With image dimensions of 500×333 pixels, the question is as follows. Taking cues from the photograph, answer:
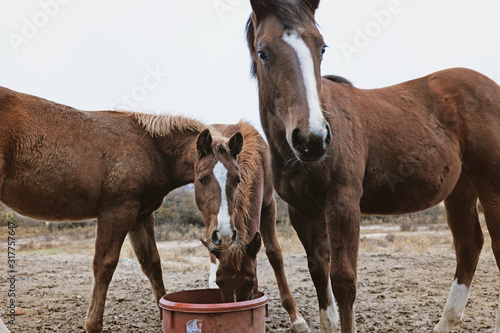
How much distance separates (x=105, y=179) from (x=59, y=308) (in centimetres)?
227

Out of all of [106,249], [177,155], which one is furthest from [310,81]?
[106,249]

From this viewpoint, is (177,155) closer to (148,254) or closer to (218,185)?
(218,185)

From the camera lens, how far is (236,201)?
12.9ft

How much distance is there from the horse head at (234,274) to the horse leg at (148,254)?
1607mm

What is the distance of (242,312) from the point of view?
10.3 feet

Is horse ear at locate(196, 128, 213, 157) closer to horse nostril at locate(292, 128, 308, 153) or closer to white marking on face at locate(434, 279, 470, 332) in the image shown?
horse nostril at locate(292, 128, 308, 153)

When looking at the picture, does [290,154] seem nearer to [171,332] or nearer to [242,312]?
[242,312]

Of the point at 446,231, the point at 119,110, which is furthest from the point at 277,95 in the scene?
the point at 446,231

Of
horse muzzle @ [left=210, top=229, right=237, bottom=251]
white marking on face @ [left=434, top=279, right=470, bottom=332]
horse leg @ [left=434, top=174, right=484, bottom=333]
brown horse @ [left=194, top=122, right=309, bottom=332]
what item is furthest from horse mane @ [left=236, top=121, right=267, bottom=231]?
white marking on face @ [left=434, top=279, right=470, bottom=332]

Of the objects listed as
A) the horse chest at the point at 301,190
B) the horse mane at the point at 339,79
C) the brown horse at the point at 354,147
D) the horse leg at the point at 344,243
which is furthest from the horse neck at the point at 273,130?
the horse mane at the point at 339,79

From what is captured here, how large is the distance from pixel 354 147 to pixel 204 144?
5.20 ft

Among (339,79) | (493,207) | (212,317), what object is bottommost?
(212,317)

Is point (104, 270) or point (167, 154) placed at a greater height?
point (167, 154)

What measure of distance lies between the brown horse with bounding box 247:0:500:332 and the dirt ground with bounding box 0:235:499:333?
890mm
